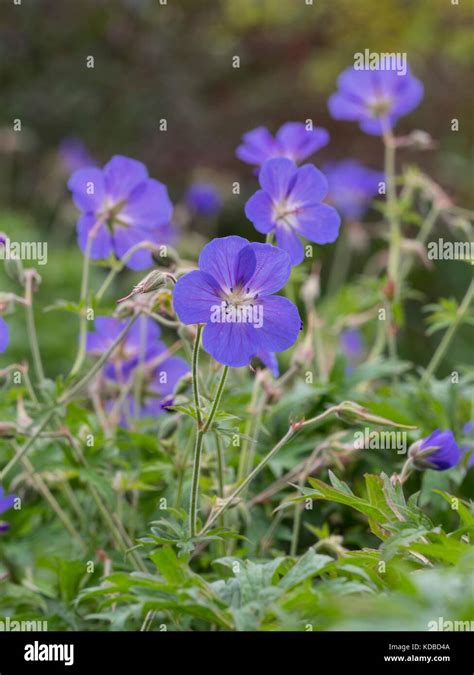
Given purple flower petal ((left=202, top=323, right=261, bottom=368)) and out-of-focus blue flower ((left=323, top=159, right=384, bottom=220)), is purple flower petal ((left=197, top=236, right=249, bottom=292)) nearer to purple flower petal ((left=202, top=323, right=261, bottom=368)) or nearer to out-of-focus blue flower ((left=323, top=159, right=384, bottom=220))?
purple flower petal ((left=202, top=323, right=261, bottom=368))

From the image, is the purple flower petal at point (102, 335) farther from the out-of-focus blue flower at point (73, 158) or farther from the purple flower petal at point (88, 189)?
the out-of-focus blue flower at point (73, 158)

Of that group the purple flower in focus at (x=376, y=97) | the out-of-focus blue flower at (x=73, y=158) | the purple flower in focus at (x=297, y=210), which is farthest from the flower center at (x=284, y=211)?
the out-of-focus blue flower at (x=73, y=158)

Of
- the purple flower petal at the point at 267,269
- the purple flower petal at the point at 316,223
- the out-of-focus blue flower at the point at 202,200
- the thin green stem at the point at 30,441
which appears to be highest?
the out-of-focus blue flower at the point at 202,200

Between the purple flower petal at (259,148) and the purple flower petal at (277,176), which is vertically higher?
the purple flower petal at (259,148)

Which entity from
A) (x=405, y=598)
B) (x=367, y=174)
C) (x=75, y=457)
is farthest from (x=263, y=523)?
(x=367, y=174)

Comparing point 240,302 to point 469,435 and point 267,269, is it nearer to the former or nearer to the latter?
point 267,269
